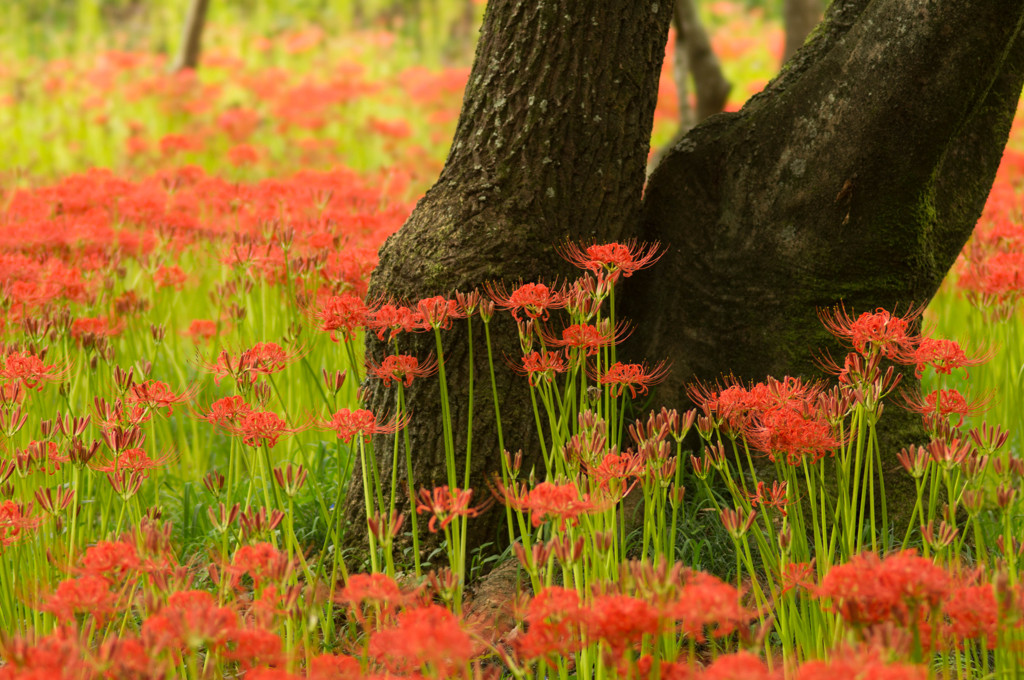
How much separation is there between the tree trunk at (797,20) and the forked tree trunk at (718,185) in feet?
12.4

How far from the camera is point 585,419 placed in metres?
1.88

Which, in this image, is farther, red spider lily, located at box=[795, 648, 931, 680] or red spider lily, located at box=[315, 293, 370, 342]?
red spider lily, located at box=[315, 293, 370, 342]

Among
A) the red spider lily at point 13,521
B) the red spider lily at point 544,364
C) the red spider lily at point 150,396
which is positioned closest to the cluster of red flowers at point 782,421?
the red spider lily at point 544,364

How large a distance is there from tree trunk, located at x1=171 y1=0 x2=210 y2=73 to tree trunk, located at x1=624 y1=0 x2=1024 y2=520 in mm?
8809

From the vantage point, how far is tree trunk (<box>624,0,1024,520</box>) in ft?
8.29

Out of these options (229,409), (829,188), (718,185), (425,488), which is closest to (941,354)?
(829,188)

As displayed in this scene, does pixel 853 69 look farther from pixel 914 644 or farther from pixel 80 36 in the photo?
pixel 80 36

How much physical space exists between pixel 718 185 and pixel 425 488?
50.1 inches

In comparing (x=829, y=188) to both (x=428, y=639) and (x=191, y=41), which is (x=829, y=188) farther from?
(x=191, y=41)

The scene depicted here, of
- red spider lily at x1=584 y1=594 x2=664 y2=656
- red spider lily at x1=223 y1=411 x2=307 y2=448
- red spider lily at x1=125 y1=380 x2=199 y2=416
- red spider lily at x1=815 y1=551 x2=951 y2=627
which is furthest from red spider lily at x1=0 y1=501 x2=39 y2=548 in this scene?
red spider lily at x1=815 y1=551 x2=951 y2=627

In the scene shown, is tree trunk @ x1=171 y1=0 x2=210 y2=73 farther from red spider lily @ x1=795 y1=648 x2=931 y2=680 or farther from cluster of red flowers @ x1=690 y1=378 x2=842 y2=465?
red spider lily @ x1=795 y1=648 x2=931 y2=680

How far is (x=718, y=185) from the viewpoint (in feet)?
9.55

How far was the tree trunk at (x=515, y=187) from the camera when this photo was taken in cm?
264

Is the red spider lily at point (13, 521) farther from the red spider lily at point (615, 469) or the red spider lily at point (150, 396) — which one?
the red spider lily at point (615, 469)
